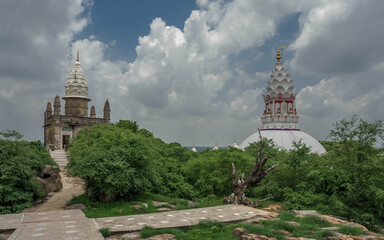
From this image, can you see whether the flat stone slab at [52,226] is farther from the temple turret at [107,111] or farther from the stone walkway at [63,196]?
the temple turret at [107,111]

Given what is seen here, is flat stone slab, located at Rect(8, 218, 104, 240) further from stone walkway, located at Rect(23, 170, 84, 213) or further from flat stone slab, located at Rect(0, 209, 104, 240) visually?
stone walkway, located at Rect(23, 170, 84, 213)

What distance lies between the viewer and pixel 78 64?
45.7m

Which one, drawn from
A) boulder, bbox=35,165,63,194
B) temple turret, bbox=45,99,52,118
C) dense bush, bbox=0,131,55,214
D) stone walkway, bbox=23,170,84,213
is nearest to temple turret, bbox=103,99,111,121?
temple turret, bbox=45,99,52,118

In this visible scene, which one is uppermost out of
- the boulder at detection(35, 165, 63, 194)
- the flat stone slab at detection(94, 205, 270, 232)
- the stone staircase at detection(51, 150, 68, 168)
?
the stone staircase at detection(51, 150, 68, 168)

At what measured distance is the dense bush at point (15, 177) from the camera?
14.0 meters

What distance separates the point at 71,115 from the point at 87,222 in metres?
33.5

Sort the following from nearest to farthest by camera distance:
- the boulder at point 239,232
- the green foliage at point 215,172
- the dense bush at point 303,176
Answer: the boulder at point 239,232, the dense bush at point 303,176, the green foliage at point 215,172

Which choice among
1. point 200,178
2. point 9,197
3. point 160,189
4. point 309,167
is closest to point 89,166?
point 9,197

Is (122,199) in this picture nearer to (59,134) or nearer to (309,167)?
(309,167)

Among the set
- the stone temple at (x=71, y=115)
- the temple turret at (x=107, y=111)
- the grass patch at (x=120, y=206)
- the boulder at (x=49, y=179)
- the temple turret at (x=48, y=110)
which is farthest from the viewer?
the temple turret at (x=107, y=111)

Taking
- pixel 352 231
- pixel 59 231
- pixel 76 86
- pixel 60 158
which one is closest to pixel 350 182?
pixel 352 231

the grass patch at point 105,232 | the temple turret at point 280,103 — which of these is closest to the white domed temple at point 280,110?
the temple turret at point 280,103

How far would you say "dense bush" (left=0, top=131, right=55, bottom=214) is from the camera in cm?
1398

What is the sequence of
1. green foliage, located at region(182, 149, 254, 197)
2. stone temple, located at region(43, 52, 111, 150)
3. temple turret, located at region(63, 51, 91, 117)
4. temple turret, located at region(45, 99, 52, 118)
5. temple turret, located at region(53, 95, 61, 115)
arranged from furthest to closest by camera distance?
temple turret, located at region(63, 51, 91, 117), temple turret, located at region(45, 99, 52, 118), temple turret, located at region(53, 95, 61, 115), stone temple, located at region(43, 52, 111, 150), green foliage, located at region(182, 149, 254, 197)
